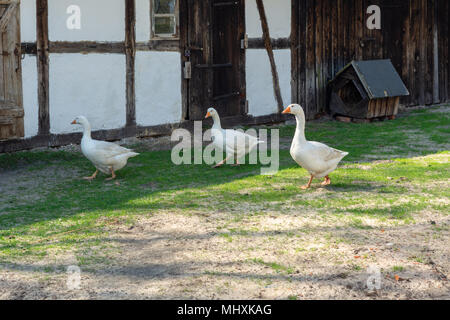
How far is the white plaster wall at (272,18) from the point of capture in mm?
13383

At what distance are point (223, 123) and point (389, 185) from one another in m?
5.29

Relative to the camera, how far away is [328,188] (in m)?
8.02

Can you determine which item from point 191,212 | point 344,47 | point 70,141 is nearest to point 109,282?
point 191,212

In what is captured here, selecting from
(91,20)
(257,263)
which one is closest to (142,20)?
(91,20)

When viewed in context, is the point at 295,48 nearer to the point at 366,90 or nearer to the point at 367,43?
the point at 366,90

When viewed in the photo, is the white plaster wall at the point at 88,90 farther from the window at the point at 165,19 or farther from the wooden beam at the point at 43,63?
the window at the point at 165,19

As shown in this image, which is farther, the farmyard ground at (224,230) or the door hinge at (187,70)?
the door hinge at (187,70)

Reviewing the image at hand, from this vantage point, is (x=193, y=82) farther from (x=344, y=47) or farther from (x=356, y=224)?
(x=356, y=224)

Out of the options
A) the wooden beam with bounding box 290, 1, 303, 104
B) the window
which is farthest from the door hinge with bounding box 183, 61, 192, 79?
the wooden beam with bounding box 290, 1, 303, 104

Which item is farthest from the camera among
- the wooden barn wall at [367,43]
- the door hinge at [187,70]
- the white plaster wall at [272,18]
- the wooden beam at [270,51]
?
the wooden barn wall at [367,43]

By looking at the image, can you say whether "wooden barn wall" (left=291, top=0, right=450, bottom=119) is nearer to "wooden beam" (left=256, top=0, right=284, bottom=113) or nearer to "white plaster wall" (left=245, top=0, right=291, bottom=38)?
"white plaster wall" (left=245, top=0, right=291, bottom=38)

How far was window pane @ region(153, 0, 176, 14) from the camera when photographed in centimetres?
1176

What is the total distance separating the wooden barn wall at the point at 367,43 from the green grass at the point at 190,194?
3.92 m

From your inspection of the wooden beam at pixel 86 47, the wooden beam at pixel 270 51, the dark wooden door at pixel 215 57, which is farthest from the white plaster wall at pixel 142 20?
the wooden beam at pixel 270 51
